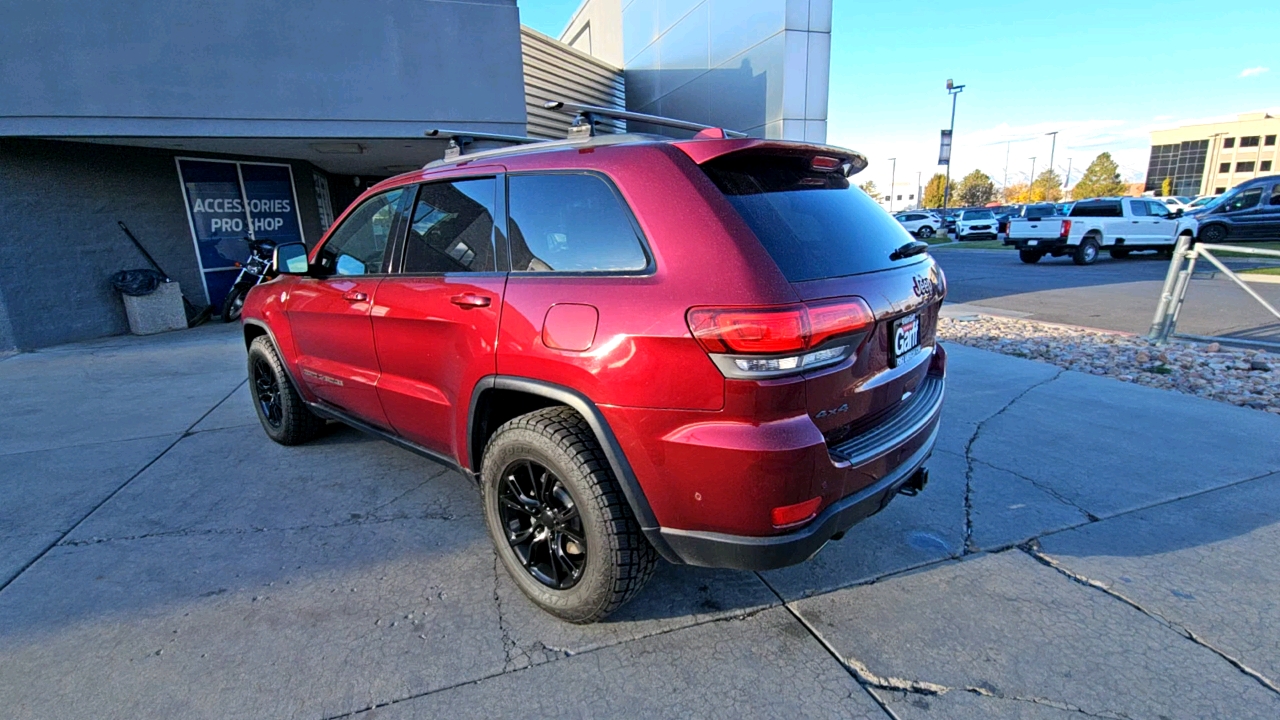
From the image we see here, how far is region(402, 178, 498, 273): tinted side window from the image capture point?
267cm

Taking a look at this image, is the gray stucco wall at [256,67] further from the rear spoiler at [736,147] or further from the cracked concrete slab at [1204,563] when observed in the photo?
the cracked concrete slab at [1204,563]

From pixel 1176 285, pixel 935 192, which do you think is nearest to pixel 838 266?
pixel 1176 285

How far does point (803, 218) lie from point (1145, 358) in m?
6.03

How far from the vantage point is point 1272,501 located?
3209mm

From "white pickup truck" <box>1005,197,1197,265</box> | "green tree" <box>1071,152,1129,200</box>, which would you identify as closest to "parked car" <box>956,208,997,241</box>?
"white pickup truck" <box>1005,197,1197,265</box>

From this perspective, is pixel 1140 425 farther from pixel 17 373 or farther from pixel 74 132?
pixel 74 132

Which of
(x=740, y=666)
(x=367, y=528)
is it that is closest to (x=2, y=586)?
(x=367, y=528)

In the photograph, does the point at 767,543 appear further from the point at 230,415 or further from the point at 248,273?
the point at 248,273

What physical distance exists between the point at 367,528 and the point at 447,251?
149 cm

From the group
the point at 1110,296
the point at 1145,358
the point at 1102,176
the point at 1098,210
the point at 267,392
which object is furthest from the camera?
the point at 1102,176

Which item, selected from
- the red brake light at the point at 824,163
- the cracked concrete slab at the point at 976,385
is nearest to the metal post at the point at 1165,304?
the cracked concrete slab at the point at 976,385

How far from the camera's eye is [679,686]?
6.79 ft

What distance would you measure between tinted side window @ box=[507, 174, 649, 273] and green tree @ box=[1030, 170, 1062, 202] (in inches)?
3644

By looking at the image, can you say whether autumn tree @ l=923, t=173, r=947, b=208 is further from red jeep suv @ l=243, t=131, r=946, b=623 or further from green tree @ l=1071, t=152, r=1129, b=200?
red jeep suv @ l=243, t=131, r=946, b=623
